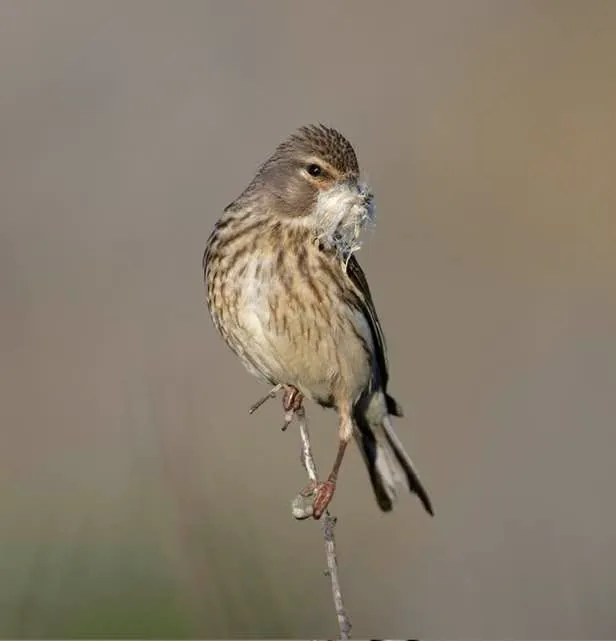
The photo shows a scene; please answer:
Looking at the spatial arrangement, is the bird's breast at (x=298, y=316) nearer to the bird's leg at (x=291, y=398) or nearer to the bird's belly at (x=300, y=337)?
the bird's belly at (x=300, y=337)

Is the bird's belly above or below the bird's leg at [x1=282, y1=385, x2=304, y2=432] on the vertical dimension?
above

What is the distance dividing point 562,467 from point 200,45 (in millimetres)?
3763

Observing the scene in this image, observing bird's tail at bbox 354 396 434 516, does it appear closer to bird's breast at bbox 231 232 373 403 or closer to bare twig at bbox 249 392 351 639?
bird's breast at bbox 231 232 373 403

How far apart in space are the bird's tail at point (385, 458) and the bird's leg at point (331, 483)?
10.4 inches

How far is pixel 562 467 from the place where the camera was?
7.22 metres

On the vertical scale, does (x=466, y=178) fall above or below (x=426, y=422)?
above

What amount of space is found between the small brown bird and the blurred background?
0.62 metres

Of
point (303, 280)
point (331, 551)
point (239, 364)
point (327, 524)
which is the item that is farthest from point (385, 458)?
point (239, 364)

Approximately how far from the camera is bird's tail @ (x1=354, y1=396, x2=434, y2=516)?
19.1 feet

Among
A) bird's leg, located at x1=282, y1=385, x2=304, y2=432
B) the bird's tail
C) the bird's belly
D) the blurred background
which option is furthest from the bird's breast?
the blurred background

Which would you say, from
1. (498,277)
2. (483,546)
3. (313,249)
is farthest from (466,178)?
(313,249)

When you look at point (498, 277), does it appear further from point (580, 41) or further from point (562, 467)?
point (580, 41)

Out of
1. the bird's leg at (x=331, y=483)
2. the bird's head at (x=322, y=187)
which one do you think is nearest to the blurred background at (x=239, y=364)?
the bird's leg at (x=331, y=483)

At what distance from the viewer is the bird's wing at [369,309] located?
216 inches
